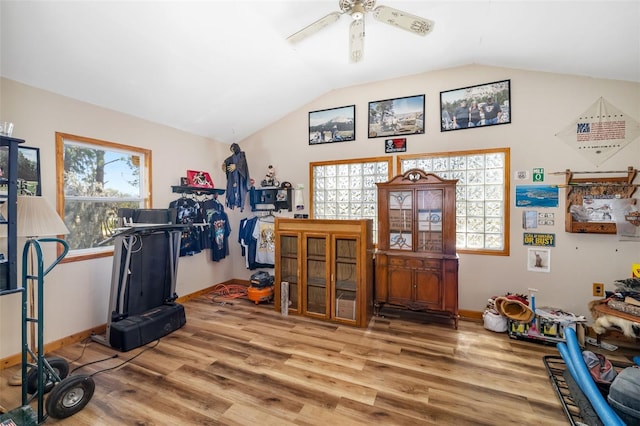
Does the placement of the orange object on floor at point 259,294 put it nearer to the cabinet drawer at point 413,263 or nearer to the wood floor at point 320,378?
the wood floor at point 320,378

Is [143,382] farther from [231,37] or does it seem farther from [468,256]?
[468,256]

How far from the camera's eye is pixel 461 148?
3.45 m

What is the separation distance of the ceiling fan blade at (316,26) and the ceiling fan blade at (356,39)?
0.14m

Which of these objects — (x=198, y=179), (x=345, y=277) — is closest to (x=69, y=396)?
(x=345, y=277)

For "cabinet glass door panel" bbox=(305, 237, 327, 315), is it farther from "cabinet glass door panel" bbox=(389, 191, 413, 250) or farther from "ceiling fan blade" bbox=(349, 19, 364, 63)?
"ceiling fan blade" bbox=(349, 19, 364, 63)

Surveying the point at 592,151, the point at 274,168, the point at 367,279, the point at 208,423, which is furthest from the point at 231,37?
the point at 592,151

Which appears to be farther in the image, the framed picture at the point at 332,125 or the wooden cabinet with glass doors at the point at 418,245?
the framed picture at the point at 332,125

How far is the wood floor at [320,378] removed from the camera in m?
1.84

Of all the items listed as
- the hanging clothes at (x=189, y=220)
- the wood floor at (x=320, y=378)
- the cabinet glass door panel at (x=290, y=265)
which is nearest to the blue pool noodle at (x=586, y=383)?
the wood floor at (x=320, y=378)

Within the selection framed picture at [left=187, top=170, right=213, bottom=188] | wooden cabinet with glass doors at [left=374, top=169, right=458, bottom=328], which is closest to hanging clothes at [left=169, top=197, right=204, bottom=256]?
framed picture at [left=187, top=170, right=213, bottom=188]

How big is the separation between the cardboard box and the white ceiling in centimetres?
296

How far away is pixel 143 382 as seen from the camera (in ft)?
7.18

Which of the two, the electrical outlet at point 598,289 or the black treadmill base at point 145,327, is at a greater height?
the electrical outlet at point 598,289

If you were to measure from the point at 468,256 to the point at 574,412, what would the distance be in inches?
70.0
